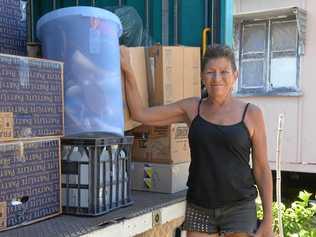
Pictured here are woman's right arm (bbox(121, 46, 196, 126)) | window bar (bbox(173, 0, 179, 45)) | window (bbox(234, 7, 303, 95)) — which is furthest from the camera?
window (bbox(234, 7, 303, 95))

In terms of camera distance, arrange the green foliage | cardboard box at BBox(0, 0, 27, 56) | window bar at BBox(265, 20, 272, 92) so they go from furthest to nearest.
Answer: window bar at BBox(265, 20, 272, 92), the green foliage, cardboard box at BBox(0, 0, 27, 56)

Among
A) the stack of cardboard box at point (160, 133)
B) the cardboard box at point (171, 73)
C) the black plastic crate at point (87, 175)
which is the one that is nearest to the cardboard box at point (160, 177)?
the stack of cardboard box at point (160, 133)

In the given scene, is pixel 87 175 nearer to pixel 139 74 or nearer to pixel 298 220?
pixel 139 74

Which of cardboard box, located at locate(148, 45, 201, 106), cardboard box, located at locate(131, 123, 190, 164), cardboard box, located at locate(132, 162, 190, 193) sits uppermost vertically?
cardboard box, located at locate(148, 45, 201, 106)

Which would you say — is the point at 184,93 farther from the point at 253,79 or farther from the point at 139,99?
the point at 253,79

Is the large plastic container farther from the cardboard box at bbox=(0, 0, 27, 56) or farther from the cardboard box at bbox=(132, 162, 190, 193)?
the cardboard box at bbox=(132, 162, 190, 193)

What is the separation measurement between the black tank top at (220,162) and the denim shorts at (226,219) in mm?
34

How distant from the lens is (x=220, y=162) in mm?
2346

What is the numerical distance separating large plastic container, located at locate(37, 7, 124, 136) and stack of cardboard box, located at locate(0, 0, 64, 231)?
9 cm

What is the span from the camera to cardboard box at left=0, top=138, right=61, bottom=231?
5.82ft

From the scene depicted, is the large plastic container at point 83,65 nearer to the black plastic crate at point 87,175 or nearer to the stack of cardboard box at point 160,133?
the black plastic crate at point 87,175

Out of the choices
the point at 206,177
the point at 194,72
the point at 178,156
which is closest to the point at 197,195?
the point at 206,177

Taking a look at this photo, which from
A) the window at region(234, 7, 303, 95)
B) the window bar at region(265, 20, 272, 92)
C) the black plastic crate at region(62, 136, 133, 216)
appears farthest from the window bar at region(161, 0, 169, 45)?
the window bar at region(265, 20, 272, 92)

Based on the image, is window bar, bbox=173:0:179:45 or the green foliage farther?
the green foliage
